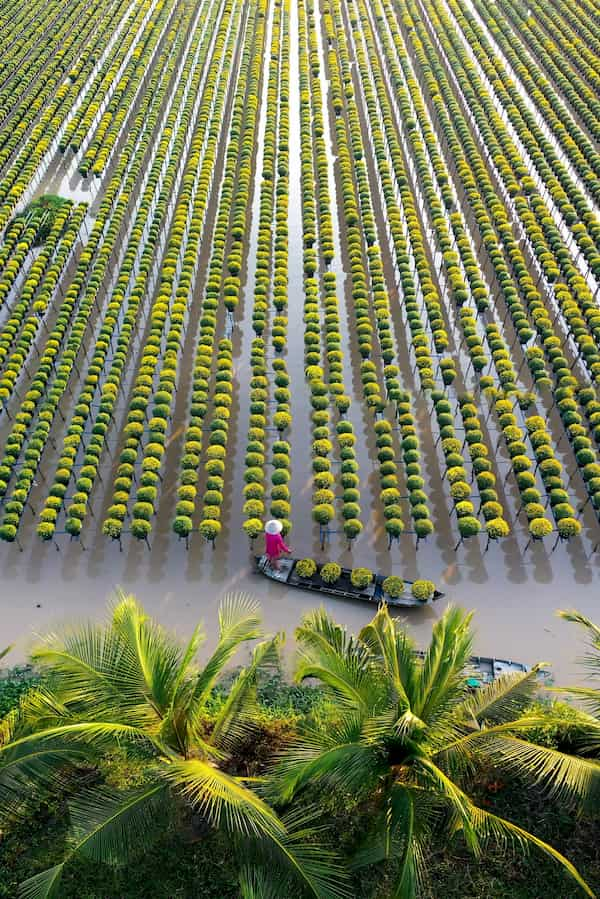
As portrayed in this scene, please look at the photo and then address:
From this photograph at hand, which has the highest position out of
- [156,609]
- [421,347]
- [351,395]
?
[421,347]

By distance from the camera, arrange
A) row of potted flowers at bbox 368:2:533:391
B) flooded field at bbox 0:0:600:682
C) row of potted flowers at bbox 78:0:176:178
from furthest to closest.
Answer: row of potted flowers at bbox 78:0:176:178
row of potted flowers at bbox 368:2:533:391
flooded field at bbox 0:0:600:682

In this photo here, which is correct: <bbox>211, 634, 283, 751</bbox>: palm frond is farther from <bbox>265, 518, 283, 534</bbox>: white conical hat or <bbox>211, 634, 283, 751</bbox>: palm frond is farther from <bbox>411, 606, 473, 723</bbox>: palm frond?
<bbox>265, 518, 283, 534</bbox>: white conical hat

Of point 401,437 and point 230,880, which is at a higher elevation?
point 401,437

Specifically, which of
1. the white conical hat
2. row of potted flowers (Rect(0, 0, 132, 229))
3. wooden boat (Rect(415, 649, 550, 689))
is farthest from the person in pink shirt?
row of potted flowers (Rect(0, 0, 132, 229))

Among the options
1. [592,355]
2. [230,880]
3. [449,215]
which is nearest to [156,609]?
[230,880]

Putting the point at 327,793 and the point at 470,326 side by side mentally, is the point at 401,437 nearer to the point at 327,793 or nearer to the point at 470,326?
the point at 470,326

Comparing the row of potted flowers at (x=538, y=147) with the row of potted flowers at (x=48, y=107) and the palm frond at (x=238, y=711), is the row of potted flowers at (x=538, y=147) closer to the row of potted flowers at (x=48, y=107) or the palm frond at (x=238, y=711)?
the palm frond at (x=238, y=711)
